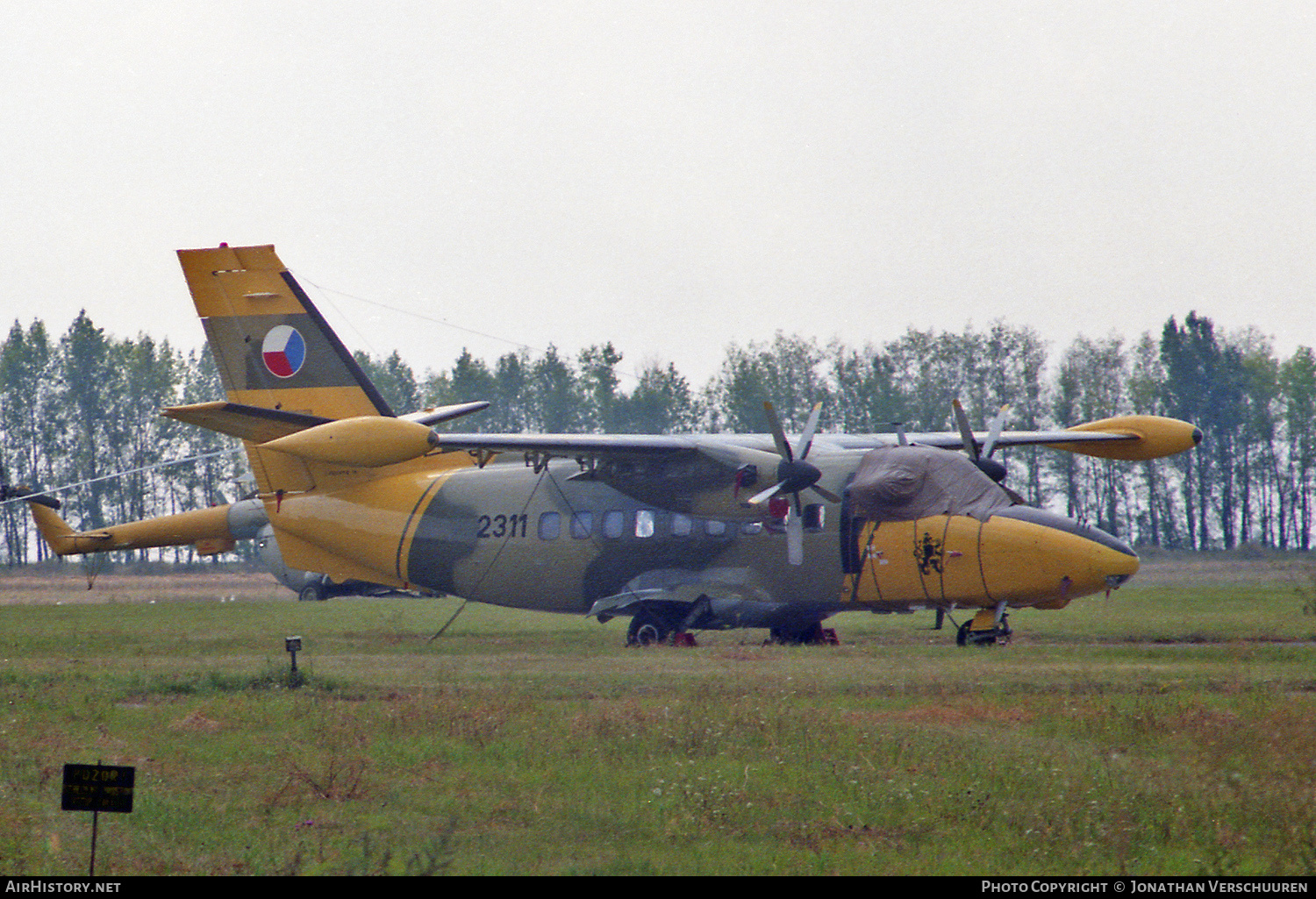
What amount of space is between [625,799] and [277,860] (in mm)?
3377

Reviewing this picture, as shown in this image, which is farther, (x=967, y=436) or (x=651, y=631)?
(x=651, y=631)

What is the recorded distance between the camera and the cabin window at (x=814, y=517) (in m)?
25.1

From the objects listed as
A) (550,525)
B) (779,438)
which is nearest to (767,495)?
(779,438)

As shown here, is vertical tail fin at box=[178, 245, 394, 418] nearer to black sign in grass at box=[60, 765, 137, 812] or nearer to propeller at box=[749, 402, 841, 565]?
propeller at box=[749, 402, 841, 565]

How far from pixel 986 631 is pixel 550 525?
9.65 meters

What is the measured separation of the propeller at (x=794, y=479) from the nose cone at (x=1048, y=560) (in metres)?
3.26

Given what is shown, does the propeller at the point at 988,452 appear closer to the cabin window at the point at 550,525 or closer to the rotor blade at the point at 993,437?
the rotor blade at the point at 993,437

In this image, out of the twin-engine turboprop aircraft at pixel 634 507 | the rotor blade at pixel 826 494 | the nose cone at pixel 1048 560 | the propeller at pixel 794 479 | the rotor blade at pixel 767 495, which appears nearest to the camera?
the nose cone at pixel 1048 560

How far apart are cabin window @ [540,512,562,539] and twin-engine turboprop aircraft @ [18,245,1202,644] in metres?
0.04

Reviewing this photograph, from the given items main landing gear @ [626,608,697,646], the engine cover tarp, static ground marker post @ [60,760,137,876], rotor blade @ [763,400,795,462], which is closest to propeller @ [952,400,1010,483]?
the engine cover tarp

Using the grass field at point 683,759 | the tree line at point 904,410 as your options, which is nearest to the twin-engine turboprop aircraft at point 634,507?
the grass field at point 683,759

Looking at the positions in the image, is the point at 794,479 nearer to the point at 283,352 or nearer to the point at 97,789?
the point at 283,352

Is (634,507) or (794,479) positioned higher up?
(794,479)

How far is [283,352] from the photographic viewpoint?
2928cm
